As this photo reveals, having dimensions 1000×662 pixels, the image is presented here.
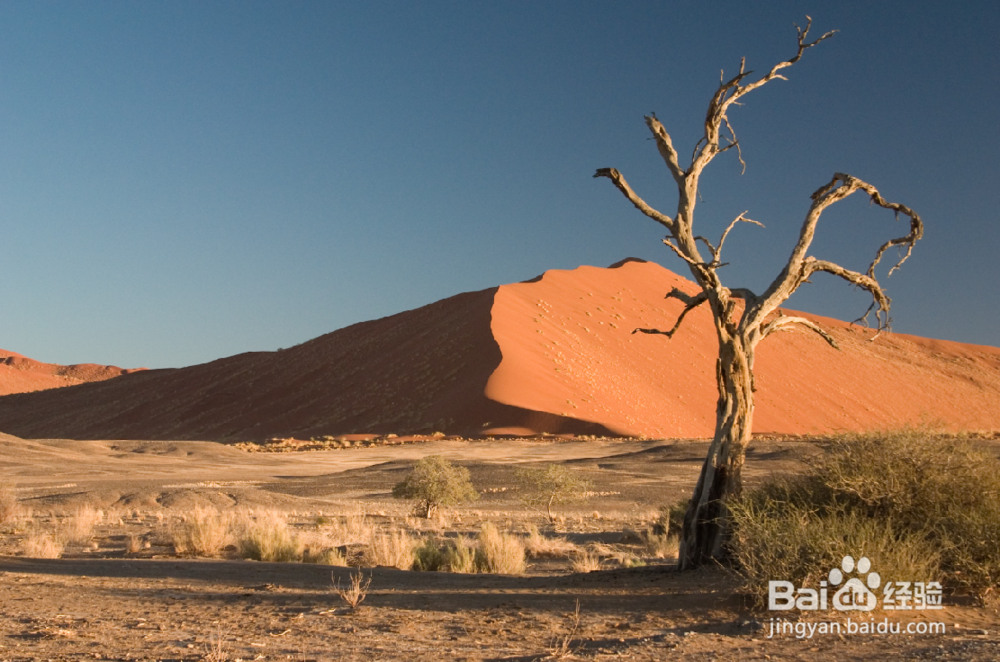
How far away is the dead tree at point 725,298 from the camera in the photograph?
9422 mm

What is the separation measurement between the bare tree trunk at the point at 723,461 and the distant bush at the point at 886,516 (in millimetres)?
494

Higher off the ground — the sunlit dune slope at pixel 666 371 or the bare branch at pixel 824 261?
the sunlit dune slope at pixel 666 371

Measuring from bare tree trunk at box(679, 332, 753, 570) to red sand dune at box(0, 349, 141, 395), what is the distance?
477 feet

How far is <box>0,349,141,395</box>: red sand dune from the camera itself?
457ft

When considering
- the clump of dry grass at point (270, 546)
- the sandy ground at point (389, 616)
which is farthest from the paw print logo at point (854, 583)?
the clump of dry grass at point (270, 546)

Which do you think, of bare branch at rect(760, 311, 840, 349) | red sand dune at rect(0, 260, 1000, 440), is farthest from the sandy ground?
red sand dune at rect(0, 260, 1000, 440)

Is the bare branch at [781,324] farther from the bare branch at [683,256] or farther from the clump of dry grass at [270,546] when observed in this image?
the clump of dry grass at [270,546]

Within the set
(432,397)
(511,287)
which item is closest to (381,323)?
(511,287)

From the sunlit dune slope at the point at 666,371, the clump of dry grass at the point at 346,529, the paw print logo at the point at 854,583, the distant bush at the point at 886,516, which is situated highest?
the sunlit dune slope at the point at 666,371

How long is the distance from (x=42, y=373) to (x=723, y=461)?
168 m

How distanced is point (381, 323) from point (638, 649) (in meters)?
78.9

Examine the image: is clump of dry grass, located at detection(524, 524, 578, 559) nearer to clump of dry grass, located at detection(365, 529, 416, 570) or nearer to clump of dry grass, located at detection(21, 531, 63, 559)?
clump of dry grass, located at detection(365, 529, 416, 570)

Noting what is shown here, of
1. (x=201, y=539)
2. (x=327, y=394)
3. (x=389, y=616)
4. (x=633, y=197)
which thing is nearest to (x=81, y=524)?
(x=201, y=539)

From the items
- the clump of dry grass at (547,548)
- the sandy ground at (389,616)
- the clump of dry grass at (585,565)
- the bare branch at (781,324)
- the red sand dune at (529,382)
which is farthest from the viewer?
the red sand dune at (529,382)
